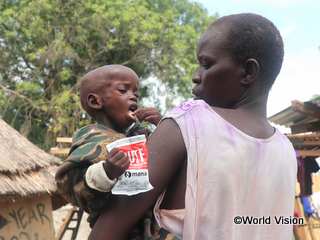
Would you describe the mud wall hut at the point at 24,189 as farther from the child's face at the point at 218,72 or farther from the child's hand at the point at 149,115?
the child's face at the point at 218,72

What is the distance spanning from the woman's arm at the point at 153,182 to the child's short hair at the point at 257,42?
10.8 inches

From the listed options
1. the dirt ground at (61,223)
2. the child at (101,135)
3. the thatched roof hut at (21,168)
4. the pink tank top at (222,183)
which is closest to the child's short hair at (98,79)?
the child at (101,135)

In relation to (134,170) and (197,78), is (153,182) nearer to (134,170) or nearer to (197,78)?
(134,170)

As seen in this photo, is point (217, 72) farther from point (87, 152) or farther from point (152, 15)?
point (152, 15)

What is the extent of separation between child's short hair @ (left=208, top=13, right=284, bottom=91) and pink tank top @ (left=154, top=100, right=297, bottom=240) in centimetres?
17

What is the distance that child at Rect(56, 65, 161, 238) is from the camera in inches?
56.6

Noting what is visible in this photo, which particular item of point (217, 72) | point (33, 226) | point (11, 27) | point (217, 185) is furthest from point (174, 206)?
point (11, 27)

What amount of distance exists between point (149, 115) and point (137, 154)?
41 cm

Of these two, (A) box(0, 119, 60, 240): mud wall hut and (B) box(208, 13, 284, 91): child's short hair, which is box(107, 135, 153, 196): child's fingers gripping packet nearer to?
(B) box(208, 13, 284, 91): child's short hair

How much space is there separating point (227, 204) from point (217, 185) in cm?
6

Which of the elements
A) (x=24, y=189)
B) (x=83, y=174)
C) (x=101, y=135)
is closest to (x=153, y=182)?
(x=83, y=174)

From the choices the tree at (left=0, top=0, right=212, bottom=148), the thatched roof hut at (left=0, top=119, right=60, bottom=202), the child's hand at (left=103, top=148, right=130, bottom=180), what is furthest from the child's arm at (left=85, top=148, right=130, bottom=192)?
the tree at (left=0, top=0, right=212, bottom=148)

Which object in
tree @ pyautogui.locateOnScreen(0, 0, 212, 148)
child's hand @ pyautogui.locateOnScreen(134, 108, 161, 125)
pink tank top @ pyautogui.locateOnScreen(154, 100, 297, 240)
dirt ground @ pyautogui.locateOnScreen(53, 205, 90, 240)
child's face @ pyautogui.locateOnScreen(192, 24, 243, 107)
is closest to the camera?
pink tank top @ pyautogui.locateOnScreen(154, 100, 297, 240)

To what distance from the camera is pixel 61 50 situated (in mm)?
18344
